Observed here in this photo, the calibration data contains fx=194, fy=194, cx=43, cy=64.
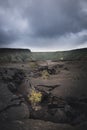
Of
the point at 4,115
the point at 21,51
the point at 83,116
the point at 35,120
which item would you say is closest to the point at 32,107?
the point at 35,120

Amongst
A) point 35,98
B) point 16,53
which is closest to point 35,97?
point 35,98

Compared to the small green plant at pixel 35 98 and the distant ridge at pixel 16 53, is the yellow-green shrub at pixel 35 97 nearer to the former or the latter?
the small green plant at pixel 35 98

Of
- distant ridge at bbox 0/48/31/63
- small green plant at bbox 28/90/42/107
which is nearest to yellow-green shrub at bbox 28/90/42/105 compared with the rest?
small green plant at bbox 28/90/42/107

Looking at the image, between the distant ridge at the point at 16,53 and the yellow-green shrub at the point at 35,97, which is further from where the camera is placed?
the distant ridge at the point at 16,53

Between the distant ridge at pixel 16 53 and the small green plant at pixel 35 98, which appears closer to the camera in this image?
the small green plant at pixel 35 98

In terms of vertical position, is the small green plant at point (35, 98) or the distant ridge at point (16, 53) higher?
the distant ridge at point (16, 53)

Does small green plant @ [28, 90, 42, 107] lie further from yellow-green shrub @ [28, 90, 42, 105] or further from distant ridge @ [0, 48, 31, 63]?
distant ridge @ [0, 48, 31, 63]

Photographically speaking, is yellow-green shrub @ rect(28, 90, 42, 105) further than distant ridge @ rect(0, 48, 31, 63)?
No

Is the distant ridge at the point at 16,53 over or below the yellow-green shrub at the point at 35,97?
over

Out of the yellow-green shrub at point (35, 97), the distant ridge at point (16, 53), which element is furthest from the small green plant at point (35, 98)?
the distant ridge at point (16, 53)

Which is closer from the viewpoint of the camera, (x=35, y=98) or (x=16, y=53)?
(x=35, y=98)

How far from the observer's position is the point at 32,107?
539 inches

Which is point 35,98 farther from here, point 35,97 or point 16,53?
point 16,53

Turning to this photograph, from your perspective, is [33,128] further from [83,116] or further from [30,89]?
[30,89]
